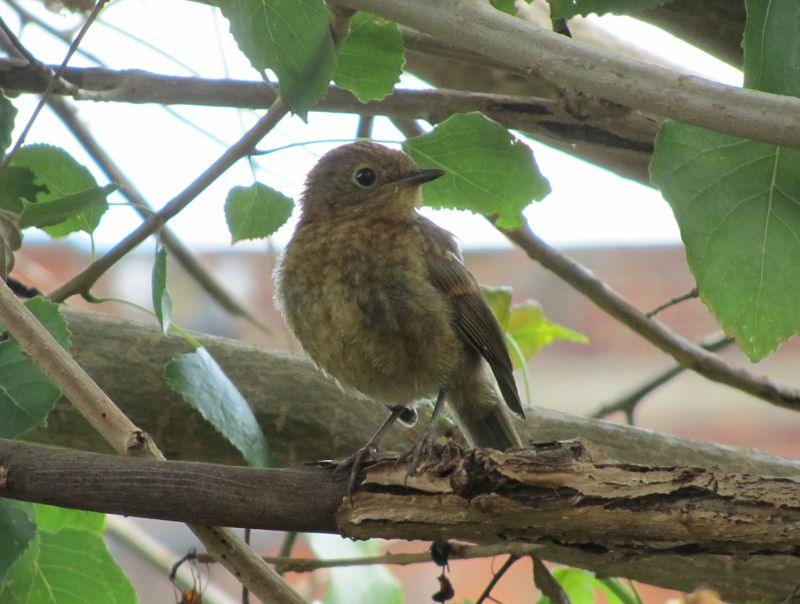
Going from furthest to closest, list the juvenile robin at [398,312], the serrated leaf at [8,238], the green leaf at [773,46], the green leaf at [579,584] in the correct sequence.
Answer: the green leaf at [579,584] < the juvenile robin at [398,312] < the serrated leaf at [8,238] < the green leaf at [773,46]

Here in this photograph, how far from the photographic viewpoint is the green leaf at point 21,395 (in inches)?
98.0

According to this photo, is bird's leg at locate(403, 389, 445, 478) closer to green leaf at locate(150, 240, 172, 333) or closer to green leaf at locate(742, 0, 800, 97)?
green leaf at locate(150, 240, 172, 333)

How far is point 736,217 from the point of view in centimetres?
256

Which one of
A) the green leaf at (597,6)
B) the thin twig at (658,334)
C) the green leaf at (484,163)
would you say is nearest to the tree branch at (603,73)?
the green leaf at (597,6)

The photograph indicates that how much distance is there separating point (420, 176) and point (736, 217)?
122cm

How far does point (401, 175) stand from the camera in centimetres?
386

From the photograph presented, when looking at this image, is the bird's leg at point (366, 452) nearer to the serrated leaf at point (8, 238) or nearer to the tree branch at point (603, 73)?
the tree branch at point (603, 73)

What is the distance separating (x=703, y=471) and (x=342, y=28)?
1.22m

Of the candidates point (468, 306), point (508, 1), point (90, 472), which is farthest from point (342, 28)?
point (468, 306)

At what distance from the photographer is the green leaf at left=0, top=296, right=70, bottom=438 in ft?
8.16

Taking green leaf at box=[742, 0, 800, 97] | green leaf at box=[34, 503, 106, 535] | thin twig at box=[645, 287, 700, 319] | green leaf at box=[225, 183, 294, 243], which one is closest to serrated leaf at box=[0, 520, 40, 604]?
green leaf at box=[34, 503, 106, 535]

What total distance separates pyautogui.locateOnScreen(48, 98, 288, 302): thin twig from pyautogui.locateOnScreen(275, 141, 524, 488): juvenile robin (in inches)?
28.9

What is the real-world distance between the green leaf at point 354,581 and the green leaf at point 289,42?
165 centimetres

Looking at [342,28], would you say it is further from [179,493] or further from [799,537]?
[799,537]
